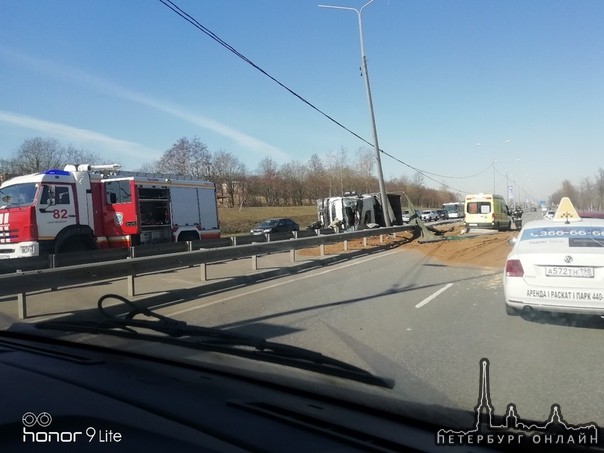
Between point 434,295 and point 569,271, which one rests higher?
point 569,271

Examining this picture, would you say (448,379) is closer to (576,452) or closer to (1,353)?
(576,452)

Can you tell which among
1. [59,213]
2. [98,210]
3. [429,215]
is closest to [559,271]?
[59,213]

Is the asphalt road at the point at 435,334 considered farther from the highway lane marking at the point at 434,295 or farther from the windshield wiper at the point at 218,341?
the windshield wiper at the point at 218,341

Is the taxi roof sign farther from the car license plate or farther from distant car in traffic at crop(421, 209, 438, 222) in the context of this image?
distant car in traffic at crop(421, 209, 438, 222)

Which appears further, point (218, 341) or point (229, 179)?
point (229, 179)

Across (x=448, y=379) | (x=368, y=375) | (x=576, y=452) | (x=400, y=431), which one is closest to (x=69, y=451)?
(x=400, y=431)

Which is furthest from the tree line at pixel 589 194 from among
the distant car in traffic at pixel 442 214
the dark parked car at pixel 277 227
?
the dark parked car at pixel 277 227

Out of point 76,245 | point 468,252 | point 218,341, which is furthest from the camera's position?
point 468,252

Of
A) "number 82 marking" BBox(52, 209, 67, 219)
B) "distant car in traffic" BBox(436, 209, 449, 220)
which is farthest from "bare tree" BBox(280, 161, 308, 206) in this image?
"number 82 marking" BBox(52, 209, 67, 219)

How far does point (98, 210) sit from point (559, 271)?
1505 cm

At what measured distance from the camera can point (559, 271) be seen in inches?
248

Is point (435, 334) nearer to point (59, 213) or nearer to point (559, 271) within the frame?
point (559, 271)

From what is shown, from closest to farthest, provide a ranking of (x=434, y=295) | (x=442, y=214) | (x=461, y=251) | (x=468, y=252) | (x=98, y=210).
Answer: (x=434, y=295)
(x=98, y=210)
(x=468, y=252)
(x=461, y=251)
(x=442, y=214)

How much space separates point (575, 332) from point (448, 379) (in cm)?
278
